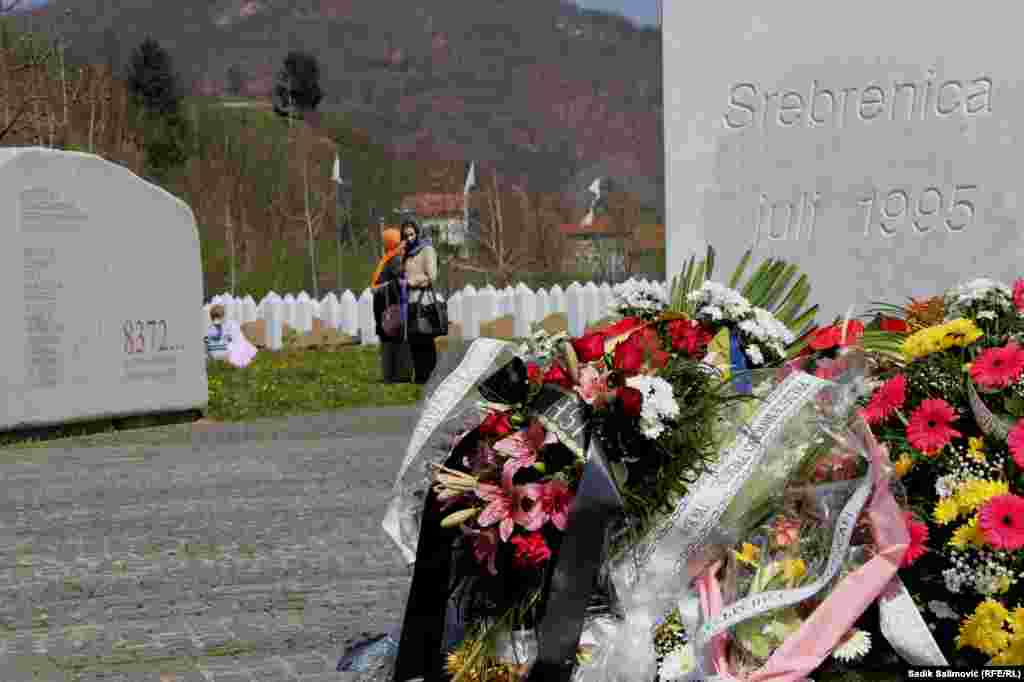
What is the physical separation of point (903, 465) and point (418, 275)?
523 inches

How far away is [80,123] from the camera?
42.2 meters

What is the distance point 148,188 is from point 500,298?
16.0 metres

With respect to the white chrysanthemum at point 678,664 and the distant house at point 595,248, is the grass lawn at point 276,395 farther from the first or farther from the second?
the distant house at point 595,248

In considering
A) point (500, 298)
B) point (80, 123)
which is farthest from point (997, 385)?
point (80, 123)

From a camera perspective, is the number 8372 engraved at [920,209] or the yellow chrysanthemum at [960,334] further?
the number 8372 engraved at [920,209]

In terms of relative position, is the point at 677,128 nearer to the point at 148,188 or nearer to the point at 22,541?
the point at 22,541

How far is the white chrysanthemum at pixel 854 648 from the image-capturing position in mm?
3373

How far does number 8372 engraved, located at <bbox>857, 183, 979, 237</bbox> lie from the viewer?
5.40m

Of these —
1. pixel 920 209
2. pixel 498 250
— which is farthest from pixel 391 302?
pixel 498 250

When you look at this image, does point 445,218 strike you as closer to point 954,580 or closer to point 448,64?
point 954,580

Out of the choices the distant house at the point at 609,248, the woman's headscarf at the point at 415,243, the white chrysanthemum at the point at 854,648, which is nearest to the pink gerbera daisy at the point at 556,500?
the white chrysanthemum at the point at 854,648

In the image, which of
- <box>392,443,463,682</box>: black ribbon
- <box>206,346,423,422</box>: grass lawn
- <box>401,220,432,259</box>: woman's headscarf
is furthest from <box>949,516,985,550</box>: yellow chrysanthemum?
<box>401,220,432,259</box>: woman's headscarf

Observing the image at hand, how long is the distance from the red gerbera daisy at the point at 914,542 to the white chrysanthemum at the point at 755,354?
638 millimetres

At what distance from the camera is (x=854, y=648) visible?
11.1 ft
